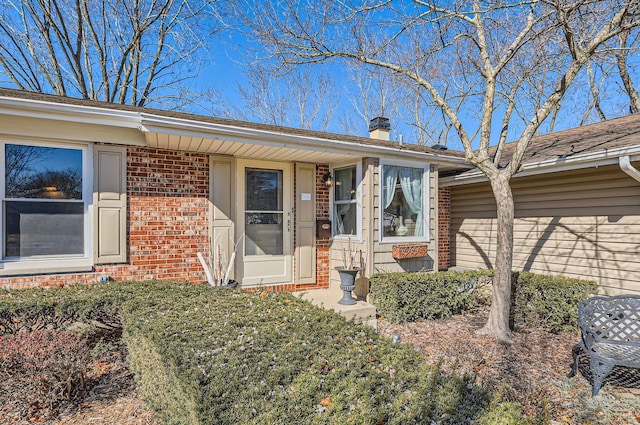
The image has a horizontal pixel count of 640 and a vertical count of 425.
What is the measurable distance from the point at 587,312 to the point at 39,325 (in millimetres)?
5182

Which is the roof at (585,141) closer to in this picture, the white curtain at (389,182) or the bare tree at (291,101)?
the white curtain at (389,182)

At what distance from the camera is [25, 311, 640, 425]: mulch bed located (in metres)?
2.79

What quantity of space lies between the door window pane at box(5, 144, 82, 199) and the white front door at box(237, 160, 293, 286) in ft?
7.23

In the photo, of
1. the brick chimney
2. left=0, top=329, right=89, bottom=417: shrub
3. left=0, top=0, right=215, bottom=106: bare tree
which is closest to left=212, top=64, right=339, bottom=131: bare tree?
left=0, top=0, right=215, bottom=106: bare tree

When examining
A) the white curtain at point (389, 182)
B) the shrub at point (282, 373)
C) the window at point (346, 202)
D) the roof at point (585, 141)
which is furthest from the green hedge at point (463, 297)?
the shrub at point (282, 373)

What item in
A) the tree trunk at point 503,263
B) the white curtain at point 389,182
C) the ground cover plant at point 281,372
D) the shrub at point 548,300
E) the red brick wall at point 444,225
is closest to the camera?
the ground cover plant at point 281,372

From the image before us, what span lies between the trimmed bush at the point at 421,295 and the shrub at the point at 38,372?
363cm

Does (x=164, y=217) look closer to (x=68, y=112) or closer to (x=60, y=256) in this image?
(x=60, y=256)

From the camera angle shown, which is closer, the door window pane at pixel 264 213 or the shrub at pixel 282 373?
the shrub at pixel 282 373

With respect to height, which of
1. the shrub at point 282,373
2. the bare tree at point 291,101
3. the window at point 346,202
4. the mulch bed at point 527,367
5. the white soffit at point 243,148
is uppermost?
the bare tree at point 291,101

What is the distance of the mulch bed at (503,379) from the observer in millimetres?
2786

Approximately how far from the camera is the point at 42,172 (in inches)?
181

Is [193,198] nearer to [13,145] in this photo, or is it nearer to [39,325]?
[13,145]

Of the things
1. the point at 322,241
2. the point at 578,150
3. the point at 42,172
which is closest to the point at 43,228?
the point at 42,172
